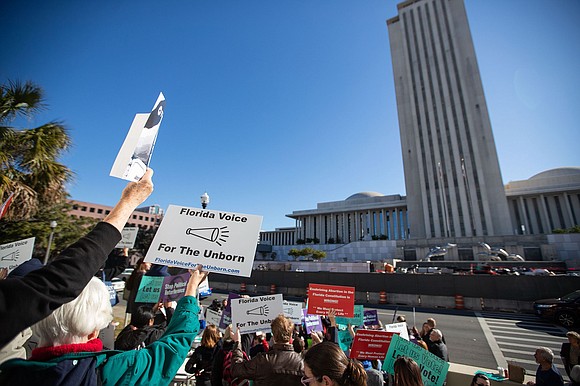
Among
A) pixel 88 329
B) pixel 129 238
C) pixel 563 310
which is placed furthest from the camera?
pixel 563 310

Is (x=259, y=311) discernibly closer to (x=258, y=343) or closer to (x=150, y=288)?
(x=258, y=343)

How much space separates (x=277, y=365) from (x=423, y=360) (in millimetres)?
2682

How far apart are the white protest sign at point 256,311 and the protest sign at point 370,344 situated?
1407 mm

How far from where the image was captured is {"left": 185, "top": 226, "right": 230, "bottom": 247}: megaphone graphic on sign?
3.21 m

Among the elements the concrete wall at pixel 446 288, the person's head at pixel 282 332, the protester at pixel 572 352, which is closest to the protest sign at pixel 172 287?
the person's head at pixel 282 332

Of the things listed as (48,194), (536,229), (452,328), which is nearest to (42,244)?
(48,194)

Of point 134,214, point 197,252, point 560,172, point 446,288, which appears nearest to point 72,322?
point 197,252

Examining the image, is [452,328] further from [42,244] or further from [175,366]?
[42,244]

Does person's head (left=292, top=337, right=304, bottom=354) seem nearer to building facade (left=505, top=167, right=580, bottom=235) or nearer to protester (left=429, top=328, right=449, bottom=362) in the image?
protester (left=429, top=328, right=449, bottom=362)

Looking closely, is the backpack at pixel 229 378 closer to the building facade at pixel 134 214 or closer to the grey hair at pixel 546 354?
the grey hair at pixel 546 354

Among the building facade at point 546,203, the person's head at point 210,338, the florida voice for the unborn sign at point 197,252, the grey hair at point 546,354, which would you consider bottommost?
the grey hair at point 546,354

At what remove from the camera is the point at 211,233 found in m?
3.25

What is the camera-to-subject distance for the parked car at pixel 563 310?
41.3ft

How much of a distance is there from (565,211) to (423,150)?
92.0 ft
